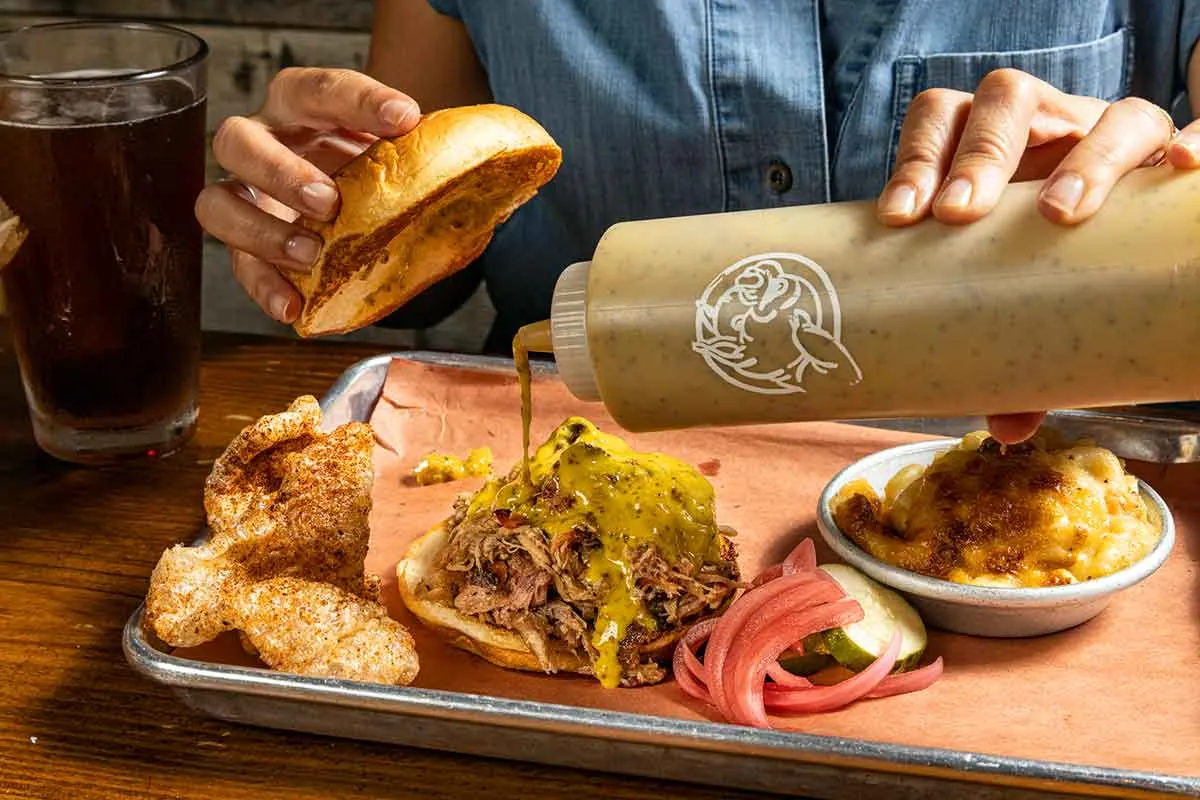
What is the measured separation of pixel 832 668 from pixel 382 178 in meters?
0.97

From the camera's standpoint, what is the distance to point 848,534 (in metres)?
2.09

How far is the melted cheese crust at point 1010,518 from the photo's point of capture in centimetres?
194

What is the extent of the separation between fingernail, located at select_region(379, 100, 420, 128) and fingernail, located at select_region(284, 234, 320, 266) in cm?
23

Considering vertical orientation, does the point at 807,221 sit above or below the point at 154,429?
above

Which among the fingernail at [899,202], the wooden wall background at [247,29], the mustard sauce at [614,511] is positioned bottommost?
the mustard sauce at [614,511]

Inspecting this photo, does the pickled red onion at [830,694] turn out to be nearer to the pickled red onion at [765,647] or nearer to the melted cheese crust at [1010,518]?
the pickled red onion at [765,647]

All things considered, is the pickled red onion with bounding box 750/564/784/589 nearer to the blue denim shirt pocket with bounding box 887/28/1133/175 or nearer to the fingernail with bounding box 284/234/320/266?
the fingernail with bounding box 284/234/320/266

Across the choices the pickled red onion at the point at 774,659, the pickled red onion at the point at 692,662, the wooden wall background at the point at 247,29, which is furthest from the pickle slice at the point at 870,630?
the wooden wall background at the point at 247,29

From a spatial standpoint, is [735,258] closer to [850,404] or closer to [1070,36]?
[850,404]

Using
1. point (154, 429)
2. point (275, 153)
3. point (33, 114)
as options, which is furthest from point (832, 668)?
point (33, 114)

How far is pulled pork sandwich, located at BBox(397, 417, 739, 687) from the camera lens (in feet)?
6.36

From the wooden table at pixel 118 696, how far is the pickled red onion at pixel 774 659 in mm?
192

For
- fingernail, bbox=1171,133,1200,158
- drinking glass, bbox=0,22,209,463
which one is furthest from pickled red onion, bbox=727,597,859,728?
drinking glass, bbox=0,22,209,463

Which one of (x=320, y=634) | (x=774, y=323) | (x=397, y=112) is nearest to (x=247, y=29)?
(x=397, y=112)
